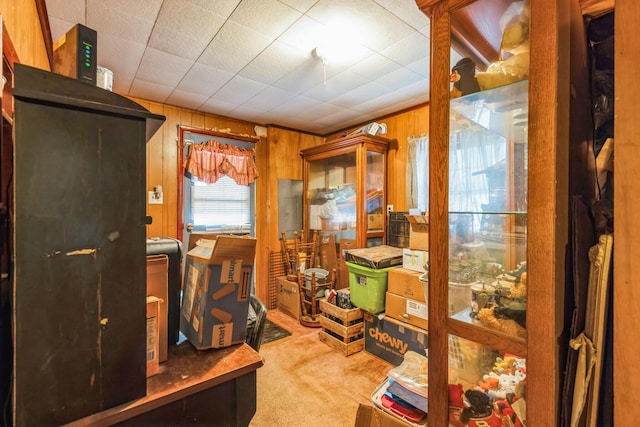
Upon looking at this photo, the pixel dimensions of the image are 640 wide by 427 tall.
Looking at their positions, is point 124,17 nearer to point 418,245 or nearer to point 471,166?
point 471,166

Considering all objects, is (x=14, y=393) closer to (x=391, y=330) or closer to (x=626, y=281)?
(x=626, y=281)

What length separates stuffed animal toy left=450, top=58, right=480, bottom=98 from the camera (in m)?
1.04

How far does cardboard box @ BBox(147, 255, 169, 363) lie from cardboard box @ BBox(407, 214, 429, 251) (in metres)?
2.10

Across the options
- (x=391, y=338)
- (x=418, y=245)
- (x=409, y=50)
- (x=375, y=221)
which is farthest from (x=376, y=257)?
(x=409, y=50)

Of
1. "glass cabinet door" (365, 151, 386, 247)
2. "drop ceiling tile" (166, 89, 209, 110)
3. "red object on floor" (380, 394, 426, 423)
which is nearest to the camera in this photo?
"red object on floor" (380, 394, 426, 423)

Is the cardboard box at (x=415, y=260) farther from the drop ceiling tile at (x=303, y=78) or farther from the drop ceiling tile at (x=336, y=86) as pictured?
the drop ceiling tile at (x=303, y=78)

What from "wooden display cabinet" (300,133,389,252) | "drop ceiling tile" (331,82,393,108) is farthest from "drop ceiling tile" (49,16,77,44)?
"wooden display cabinet" (300,133,389,252)

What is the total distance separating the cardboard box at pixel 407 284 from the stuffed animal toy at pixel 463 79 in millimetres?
1738

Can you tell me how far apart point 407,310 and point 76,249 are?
93.3 inches

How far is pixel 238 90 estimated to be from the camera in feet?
9.58

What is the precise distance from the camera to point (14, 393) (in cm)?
70

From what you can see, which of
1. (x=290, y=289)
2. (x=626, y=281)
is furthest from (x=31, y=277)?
(x=290, y=289)

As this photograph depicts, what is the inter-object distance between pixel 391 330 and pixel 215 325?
1937mm

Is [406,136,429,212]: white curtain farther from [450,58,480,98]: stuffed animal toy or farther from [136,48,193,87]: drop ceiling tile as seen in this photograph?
[136,48,193,87]: drop ceiling tile
